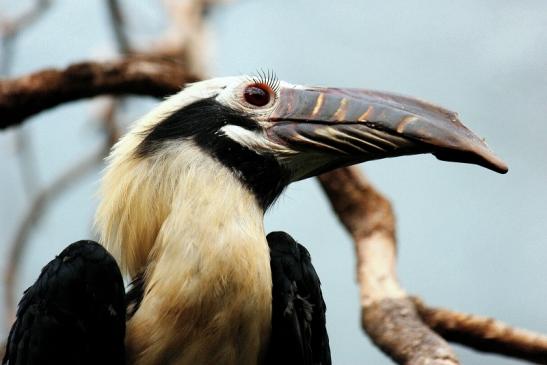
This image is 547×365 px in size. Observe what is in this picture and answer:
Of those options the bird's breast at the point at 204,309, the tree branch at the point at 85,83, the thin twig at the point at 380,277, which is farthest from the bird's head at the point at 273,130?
the tree branch at the point at 85,83

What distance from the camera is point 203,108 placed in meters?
4.23

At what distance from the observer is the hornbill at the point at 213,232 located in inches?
147

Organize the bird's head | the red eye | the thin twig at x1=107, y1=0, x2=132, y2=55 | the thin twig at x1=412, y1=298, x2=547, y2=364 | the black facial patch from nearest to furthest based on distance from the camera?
the bird's head → the black facial patch → the red eye → the thin twig at x1=412, y1=298, x2=547, y2=364 → the thin twig at x1=107, y1=0, x2=132, y2=55

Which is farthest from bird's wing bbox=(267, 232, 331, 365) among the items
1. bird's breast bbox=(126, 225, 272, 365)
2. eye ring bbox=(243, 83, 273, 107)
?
eye ring bbox=(243, 83, 273, 107)

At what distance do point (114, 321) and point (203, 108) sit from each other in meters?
1.05

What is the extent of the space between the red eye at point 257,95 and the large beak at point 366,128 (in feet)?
0.21

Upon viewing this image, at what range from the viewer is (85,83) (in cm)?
553

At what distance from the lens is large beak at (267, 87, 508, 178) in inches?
147

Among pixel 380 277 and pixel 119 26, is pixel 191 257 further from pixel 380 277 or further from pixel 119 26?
pixel 119 26

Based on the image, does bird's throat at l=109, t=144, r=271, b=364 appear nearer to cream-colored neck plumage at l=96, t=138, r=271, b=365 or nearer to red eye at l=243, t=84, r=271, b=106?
cream-colored neck plumage at l=96, t=138, r=271, b=365

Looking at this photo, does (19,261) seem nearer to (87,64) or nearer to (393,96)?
(87,64)

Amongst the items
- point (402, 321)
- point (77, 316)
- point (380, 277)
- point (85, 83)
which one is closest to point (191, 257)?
point (77, 316)

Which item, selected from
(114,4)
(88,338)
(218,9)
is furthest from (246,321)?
(218,9)

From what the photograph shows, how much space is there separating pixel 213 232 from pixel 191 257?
14cm
